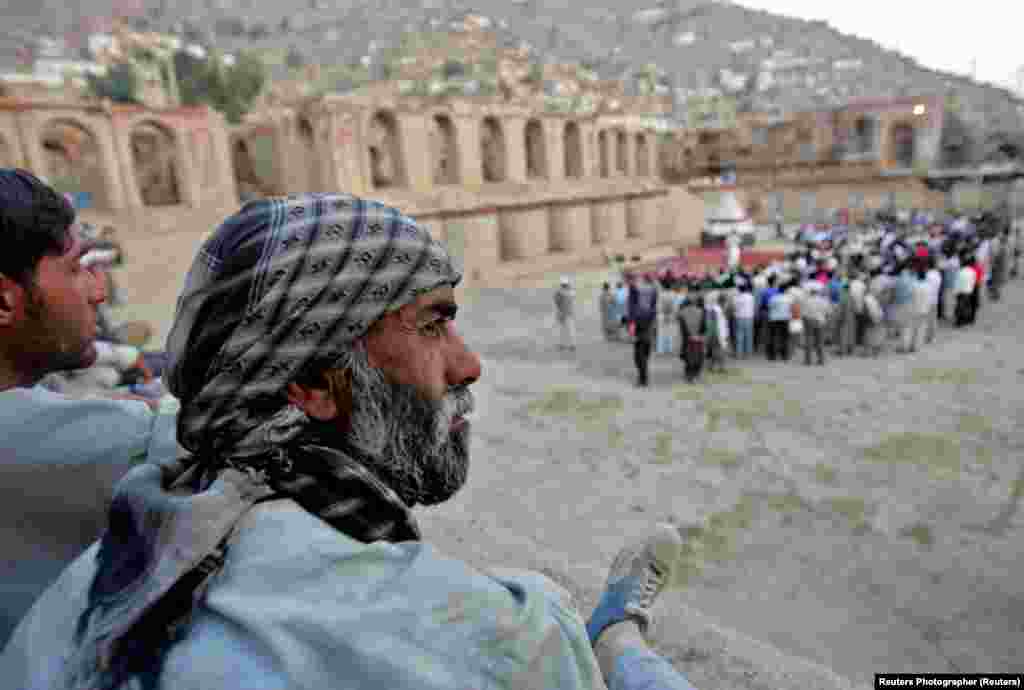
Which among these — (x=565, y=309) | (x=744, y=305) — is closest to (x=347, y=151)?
(x=565, y=309)

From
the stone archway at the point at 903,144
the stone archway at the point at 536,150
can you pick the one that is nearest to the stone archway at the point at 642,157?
the stone archway at the point at 536,150

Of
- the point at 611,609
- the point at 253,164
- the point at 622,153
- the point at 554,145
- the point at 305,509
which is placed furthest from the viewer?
the point at 622,153

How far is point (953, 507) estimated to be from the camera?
227 inches

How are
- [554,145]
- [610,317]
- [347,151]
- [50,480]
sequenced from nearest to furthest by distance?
[50,480] → [610,317] → [347,151] → [554,145]

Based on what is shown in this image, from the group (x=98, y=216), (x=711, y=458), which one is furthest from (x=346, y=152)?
(x=711, y=458)

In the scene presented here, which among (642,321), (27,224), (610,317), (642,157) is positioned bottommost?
(610,317)

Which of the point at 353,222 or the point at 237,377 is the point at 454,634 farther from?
the point at 353,222

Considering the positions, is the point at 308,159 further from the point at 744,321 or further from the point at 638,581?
the point at 638,581

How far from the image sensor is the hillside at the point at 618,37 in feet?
306

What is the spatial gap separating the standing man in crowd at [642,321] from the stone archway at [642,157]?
25.2m

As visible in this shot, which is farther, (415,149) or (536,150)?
(536,150)

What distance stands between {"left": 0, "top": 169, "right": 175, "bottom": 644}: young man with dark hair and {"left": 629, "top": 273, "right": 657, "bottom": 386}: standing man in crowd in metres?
8.86

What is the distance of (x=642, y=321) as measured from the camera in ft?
32.3

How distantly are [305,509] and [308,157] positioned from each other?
22849mm
